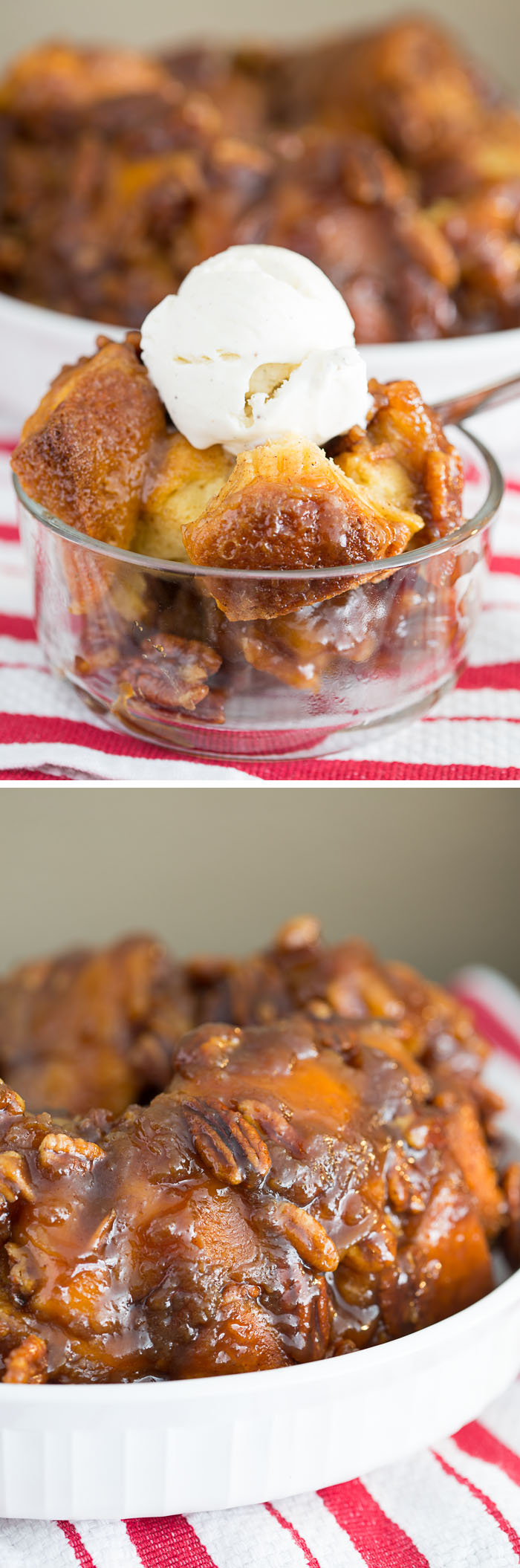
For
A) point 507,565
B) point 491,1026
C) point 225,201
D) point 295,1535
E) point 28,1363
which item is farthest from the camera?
point 491,1026

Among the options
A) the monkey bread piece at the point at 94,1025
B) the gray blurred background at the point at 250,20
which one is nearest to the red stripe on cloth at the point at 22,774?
the monkey bread piece at the point at 94,1025

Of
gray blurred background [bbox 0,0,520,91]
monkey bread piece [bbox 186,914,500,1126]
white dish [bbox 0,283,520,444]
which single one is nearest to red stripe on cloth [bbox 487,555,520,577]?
white dish [bbox 0,283,520,444]

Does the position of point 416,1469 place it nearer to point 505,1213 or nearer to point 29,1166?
point 505,1213

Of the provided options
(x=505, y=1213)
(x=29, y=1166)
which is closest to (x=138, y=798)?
(x=505, y=1213)

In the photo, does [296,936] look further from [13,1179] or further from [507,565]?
[13,1179]

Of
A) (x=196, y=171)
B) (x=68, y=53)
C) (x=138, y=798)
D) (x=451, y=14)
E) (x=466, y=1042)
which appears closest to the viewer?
(x=466, y=1042)

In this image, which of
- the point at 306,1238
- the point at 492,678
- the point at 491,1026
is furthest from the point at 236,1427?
the point at 491,1026
